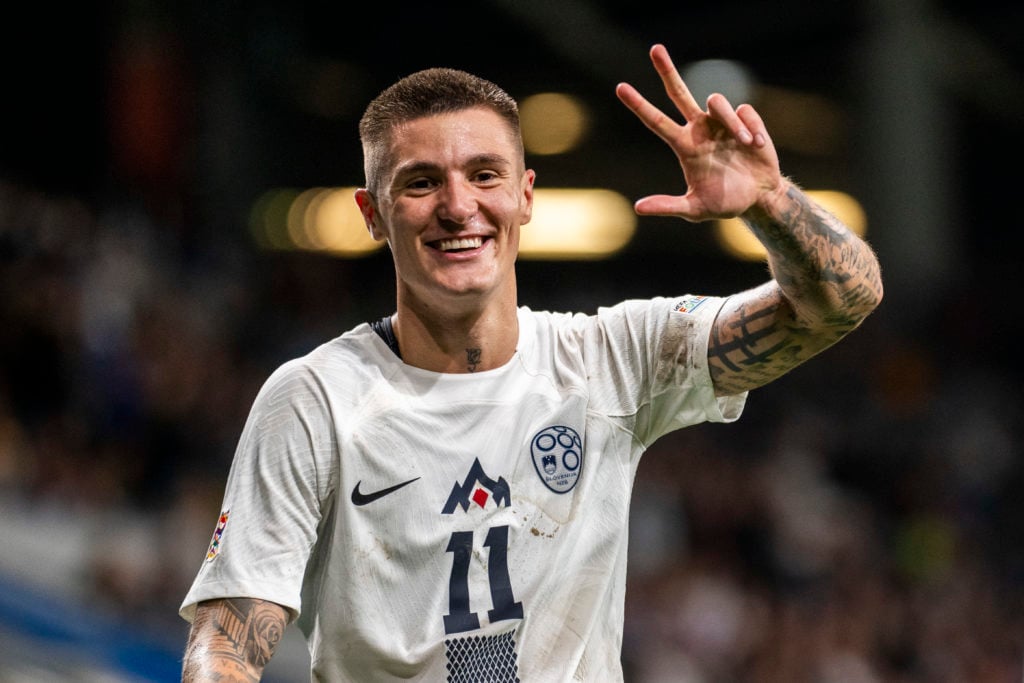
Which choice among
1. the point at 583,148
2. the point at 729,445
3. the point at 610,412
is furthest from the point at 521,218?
the point at 583,148

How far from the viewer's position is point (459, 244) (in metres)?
3.00

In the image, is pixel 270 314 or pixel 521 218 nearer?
pixel 521 218

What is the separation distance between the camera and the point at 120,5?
13.1 meters

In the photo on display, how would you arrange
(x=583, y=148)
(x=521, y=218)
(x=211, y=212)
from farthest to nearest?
(x=583, y=148) < (x=211, y=212) < (x=521, y=218)

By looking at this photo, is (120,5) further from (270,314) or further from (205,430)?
(205,430)

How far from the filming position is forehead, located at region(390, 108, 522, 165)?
9.90 feet

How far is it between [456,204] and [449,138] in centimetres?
16

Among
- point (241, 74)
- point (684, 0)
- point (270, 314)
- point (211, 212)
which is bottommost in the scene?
point (270, 314)

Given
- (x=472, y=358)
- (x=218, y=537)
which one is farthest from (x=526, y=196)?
(x=218, y=537)

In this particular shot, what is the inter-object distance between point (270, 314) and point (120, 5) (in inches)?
163

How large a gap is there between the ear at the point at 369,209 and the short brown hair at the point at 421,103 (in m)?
0.02

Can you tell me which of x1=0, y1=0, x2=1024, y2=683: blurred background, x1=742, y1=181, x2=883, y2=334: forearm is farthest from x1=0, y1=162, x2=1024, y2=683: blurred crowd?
x1=742, y1=181, x2=883, y2=334: forearm

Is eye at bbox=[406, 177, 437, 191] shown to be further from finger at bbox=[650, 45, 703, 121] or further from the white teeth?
finger at bbox=[650, 45, 703, 121]

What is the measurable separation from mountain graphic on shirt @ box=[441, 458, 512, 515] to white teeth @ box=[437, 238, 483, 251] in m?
0.46
